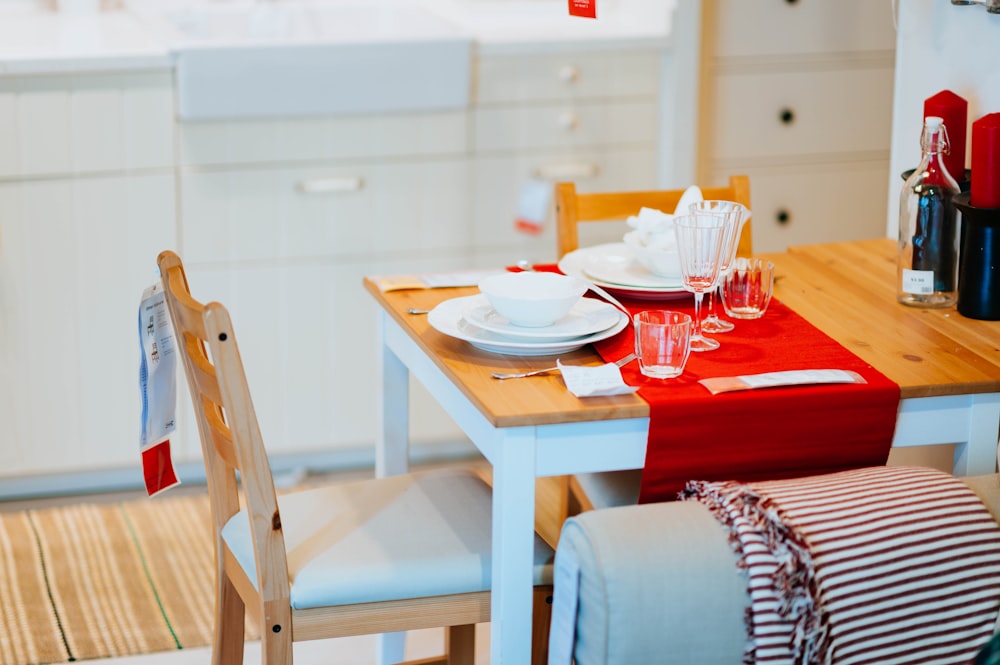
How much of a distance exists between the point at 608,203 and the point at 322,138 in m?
0.83

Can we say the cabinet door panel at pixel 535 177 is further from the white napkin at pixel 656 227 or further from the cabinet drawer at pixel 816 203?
the white napkin at pixel 656 227

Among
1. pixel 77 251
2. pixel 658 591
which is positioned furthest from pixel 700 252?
pixel 77 251

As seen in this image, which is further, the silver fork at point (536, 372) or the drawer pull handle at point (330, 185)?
the drawer pull handle at point (330, 185)

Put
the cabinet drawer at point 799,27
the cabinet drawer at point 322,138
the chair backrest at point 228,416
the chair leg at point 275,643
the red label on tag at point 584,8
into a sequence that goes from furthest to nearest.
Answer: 1. the cabinet drawer at point 799,27
2. the cabinet drawer at point 322,138
3. the red label on tag at point 584,8
4. the chair leg at point 275,643
5. the chair backrest at point 228,416

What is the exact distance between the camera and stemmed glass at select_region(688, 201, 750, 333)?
5.53 feet

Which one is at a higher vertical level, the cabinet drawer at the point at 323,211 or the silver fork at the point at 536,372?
the cabinet drawer at the point at 323,211

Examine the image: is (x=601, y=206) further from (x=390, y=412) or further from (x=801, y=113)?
(x=801, y=113)

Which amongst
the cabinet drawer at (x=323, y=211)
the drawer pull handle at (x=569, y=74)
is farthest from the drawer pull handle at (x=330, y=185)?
the drawer pull handle at (x=569, y=74)

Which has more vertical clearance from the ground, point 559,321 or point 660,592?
point 559,321

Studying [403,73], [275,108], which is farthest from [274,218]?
[403,73]

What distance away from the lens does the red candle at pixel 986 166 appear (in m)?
1.75

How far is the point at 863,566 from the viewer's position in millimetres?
1354

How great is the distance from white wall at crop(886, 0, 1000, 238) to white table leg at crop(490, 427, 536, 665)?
3.39 feet

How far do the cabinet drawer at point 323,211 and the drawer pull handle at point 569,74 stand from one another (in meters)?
0.30
